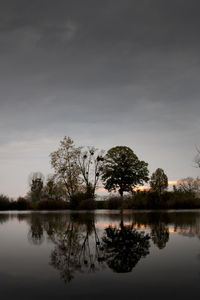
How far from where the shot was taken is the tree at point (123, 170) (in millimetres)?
63281

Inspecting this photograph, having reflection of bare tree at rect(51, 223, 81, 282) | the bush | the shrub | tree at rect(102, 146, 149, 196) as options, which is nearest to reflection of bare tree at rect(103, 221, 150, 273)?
reflection of bare tree at rect(51, 223, 81, 282)

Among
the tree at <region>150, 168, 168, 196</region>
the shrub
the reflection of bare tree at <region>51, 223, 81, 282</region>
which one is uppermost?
the tree at <region>150, 168, 168, 196</region>

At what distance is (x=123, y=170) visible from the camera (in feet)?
208

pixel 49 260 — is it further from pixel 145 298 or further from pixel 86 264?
pixel 145 298

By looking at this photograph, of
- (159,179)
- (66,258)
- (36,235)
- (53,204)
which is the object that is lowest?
(53,204)

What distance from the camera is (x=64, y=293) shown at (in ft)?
13.9

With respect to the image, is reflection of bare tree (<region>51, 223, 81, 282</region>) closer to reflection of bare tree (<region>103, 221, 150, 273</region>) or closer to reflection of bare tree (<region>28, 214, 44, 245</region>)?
reflection of bare tree (<region>103, 221, 150, 273</region>)

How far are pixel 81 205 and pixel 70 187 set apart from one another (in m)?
5.72

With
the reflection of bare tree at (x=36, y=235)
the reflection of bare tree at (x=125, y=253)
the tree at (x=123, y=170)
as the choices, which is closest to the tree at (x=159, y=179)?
the tree at (x=123, y=170)

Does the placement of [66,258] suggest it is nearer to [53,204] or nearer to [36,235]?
[36,235]

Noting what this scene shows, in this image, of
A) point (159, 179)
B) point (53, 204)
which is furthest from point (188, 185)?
point (53, 204)

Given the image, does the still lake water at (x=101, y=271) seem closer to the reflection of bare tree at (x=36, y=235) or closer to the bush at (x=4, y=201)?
the reflection of bare tree at (x=36, y=235)

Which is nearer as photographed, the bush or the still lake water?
the still lake water

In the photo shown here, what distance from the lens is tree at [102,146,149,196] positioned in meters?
63.3
